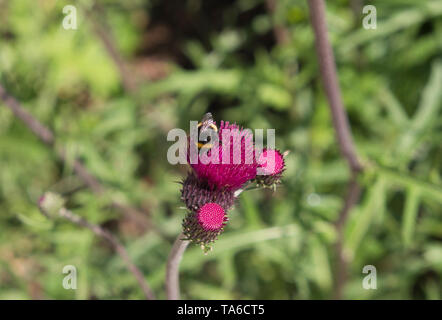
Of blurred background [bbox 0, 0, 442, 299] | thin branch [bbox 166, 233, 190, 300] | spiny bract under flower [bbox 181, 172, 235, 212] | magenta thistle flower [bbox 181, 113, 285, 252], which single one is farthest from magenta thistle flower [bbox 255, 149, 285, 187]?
blurred background [bbox 0, 0, 442, 299]

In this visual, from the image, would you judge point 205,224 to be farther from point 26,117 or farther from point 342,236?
point 26,117

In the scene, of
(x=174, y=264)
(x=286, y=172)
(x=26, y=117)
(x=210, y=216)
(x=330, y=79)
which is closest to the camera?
(x=210, y=216)

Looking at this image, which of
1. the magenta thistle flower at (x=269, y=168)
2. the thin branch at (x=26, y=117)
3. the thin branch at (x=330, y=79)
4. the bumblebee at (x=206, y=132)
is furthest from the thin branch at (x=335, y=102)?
the thin branch at (x=26, y=117)

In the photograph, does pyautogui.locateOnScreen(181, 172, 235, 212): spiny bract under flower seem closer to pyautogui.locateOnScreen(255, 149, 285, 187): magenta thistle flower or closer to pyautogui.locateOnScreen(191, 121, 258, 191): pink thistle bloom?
pyautogui.locateOnScreen(191, 121, 258, 191): pink thistle bloom

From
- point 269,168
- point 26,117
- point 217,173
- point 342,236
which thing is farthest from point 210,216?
point 26,117

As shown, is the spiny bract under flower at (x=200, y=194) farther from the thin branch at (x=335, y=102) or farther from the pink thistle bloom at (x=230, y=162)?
the thin branch at (x=335, y=102)
